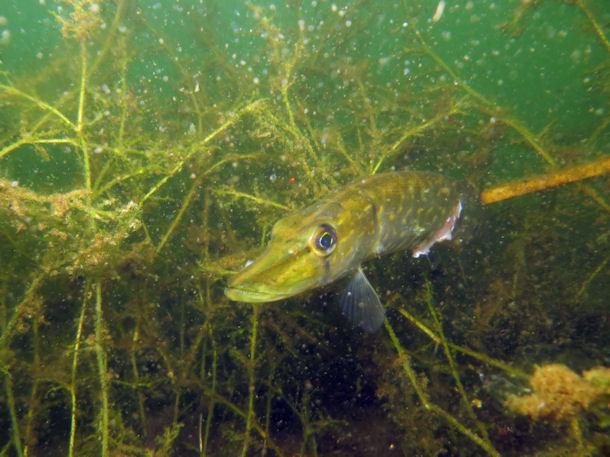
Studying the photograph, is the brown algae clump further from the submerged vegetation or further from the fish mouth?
the fish mouth

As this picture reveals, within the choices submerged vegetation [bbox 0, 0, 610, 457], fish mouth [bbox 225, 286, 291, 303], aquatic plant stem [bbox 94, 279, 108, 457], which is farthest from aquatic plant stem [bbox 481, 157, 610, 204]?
aquatic plant stem [bbox 94, 279, 108, 457]

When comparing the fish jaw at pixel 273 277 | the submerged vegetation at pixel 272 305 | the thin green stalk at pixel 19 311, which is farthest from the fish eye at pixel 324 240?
the thin green stalk at pixel 19 311

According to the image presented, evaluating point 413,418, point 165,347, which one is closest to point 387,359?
point 413,418

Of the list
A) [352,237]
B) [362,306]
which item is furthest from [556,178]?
[362,306]

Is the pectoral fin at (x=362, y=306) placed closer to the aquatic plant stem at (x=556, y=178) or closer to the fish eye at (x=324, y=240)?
the fish eye at (x=324, y=240)

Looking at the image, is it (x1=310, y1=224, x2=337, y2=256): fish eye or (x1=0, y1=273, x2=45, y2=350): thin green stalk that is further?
(x1=0, y1=273, x2=45, y2=350): thin green stalk
